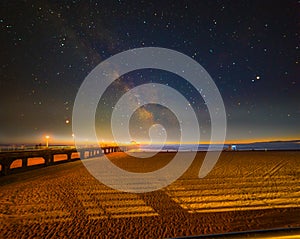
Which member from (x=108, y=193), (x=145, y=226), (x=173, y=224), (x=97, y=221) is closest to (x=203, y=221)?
(x=173, y=224)

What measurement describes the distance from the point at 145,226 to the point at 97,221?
1090mm

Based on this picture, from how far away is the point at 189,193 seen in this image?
7.86 m

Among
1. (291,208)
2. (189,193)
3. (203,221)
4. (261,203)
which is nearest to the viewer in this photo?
(203,221)

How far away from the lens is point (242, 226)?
4.67m

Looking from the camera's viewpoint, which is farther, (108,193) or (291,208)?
(108,193)

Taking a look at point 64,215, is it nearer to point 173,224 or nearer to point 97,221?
point 97,221

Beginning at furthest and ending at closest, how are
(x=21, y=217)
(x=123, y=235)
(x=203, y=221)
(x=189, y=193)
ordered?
1. (x=189, y=193)
2. (x=21, y=217)
3. (x=203, y=221)
4. (x=123, y=235)

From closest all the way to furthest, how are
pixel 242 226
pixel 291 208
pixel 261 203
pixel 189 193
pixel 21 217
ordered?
1. pixel 242 226
2. pixel 21 217
3. pixel 291 208
4. pixel 261 203
5. pixel 189 193

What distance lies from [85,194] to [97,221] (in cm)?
294

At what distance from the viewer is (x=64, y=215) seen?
562 centimetres

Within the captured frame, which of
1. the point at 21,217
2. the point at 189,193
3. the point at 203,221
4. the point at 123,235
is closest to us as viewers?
the point at 123,235

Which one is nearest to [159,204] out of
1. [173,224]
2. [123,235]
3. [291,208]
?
[173,224]

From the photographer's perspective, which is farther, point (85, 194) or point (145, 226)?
point (85, 194)

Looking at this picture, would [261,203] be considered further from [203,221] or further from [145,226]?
[145,226]
